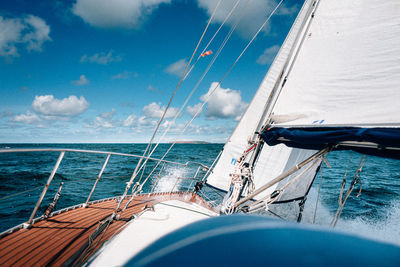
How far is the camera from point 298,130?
2.22 m

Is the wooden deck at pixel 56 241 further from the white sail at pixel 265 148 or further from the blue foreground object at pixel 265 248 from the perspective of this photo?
the white sail at pixel 265 148

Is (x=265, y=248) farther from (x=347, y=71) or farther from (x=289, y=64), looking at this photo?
(x=289, y=64)

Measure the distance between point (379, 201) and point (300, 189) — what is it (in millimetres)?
7422

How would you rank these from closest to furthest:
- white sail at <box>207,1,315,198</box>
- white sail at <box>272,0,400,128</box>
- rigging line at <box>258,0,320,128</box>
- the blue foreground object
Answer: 1. the blue foreground object
2. white sail at <box>272,0,400,128</box>
3. rigging line at <box>258,0,320,128</box>
4. white sail at <box>207,1,315,198</box>

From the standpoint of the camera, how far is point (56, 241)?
7.34ft

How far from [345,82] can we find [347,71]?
0.65 feet

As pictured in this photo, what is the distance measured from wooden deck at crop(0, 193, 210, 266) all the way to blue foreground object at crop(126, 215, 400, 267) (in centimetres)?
99

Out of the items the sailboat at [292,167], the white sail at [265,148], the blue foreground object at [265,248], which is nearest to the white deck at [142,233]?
the sailboat at [292,167]

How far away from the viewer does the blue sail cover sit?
1537 millimetres

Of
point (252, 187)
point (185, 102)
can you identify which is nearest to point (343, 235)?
point (252, 187)

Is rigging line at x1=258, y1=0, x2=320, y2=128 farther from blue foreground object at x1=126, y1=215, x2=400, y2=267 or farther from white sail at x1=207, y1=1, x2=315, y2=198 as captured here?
blue foreground object at x1=126, y1=215, x2=400, y2=267

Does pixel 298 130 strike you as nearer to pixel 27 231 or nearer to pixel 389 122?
pixel 389 122

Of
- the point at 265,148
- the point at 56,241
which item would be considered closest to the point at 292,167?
the point at 265,148

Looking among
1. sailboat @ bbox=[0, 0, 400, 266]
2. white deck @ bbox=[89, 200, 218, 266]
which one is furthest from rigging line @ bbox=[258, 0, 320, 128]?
white deck @ bbox=[89, 200, 218, 266]
